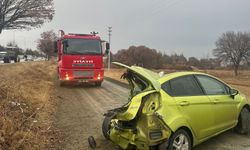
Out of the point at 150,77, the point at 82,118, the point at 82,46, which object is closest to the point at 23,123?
the point at 82,118

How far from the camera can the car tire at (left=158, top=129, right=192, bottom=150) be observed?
235 inches

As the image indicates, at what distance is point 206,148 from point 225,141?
74 centimetres

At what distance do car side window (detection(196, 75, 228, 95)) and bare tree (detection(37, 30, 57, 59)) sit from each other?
73290 mm

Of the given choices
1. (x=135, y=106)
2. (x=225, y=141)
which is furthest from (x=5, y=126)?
(x=225, y=141)

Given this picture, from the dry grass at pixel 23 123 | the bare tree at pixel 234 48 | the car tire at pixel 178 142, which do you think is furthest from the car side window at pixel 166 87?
the bare tree at pixel 234 48

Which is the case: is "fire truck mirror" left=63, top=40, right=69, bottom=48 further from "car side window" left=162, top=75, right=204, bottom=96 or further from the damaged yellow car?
"car side window" left=162, top=75, right=204, bottom=96

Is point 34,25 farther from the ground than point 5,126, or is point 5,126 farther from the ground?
point 34,25

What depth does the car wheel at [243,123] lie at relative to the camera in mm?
8242

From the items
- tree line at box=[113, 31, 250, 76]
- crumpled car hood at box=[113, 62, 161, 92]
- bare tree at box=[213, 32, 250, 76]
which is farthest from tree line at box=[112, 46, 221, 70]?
crumpled car hood at box=[113, 62, 161, 92]

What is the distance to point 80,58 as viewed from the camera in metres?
18.5

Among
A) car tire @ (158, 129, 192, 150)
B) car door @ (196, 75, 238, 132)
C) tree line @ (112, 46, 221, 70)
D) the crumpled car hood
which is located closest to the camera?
car tire @ (158, 129, 192, 150)

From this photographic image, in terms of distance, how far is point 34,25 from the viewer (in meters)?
39.4

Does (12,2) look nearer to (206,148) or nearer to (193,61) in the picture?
(206,148)

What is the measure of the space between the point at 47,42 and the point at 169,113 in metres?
81.0
